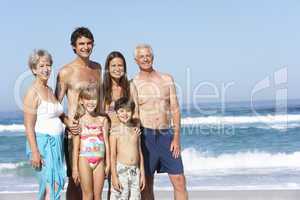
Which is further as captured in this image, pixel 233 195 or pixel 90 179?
pixel 233 195

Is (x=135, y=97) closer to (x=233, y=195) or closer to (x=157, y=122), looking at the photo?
(x=157, y=122)

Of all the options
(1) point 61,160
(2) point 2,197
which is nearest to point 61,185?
(1) point 61,160

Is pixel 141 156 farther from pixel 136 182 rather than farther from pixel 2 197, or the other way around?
pixel 2 197

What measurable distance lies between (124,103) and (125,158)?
1.41 ft

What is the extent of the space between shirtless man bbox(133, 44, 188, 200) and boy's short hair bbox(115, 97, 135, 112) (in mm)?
176

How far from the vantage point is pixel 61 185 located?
3381 mm

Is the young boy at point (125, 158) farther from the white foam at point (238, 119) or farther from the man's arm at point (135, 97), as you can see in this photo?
the white foam at point (238, 119)

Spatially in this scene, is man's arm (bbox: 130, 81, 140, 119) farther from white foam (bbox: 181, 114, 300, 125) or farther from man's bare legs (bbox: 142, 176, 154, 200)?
white foam (bbox: 181, 114, 300, 125)

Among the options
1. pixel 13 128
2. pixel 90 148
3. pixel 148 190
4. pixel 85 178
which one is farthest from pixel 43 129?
pixel 13 128

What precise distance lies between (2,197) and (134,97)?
229cm

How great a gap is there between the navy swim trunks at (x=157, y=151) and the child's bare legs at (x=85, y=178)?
0.52 m

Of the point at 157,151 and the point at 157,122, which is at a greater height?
the point at 157,122

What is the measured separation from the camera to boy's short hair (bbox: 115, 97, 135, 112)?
141 inches

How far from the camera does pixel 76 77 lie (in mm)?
3693
